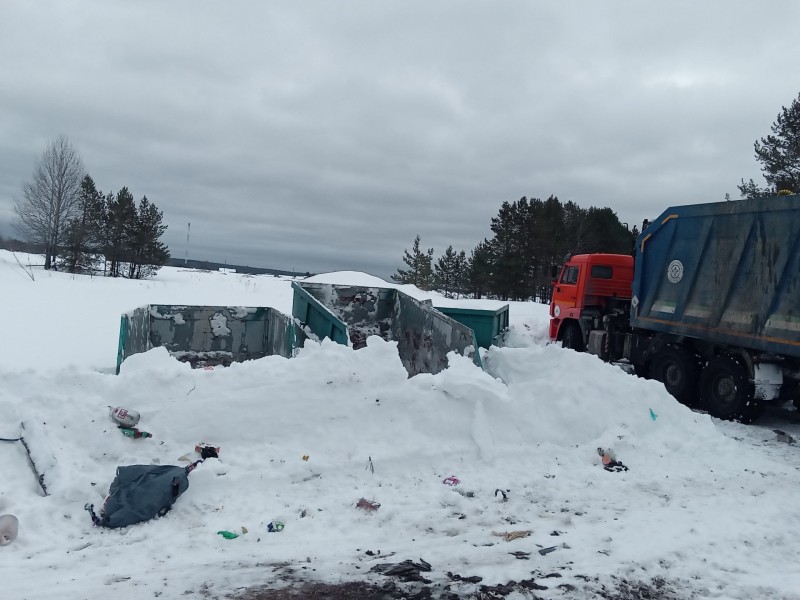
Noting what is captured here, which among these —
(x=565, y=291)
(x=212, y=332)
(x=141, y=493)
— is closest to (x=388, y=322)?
(x=212, y=332)

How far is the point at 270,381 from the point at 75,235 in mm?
35825

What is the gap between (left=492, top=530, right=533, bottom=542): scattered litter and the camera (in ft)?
12.4

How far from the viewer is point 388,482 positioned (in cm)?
461

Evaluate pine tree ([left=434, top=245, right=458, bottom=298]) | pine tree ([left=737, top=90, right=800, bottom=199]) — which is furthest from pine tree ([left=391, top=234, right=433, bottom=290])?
pine tree ([left=737, top=90, right=800, bottom=199])

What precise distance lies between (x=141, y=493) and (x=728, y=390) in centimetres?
816

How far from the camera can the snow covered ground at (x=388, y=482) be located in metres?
3.29

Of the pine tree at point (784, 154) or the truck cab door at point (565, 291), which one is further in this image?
the pine tree at point (784, 154)

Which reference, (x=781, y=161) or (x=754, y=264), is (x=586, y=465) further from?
(x=781, y=161)

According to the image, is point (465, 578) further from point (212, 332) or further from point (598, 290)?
point (598, 290)

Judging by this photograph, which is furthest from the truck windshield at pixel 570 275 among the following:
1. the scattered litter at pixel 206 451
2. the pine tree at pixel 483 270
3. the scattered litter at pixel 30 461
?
the pine tree at pixel 483 270

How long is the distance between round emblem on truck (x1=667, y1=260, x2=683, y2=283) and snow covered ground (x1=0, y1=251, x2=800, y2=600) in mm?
3313

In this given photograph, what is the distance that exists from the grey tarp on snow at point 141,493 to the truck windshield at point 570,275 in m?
10.8

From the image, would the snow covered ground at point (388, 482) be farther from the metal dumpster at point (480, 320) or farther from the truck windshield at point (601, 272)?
the truck windshield at point (601, 272)

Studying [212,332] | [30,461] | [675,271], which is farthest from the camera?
[675,271]
